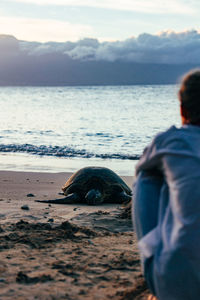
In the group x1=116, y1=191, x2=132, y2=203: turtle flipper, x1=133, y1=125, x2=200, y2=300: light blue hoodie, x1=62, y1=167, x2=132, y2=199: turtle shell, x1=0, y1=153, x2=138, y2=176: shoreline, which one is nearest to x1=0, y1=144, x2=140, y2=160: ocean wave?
x1=0, y1=153, x2=138, y2=176: shoreline

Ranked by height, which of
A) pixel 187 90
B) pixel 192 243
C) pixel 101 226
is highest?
pixel 187 90

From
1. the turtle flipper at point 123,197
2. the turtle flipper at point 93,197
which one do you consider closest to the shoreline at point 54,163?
the turtle flipper at point 123,197

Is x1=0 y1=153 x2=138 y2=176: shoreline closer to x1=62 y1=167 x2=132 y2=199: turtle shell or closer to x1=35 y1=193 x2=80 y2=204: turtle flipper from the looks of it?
x1=62 y1=167 x2=132 y2=199: turtle shell

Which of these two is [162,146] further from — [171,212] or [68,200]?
[68,200]

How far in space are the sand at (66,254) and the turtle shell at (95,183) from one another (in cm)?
→ 69

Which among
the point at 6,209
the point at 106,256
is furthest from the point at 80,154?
the point at 106,256

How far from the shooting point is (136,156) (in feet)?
43.6

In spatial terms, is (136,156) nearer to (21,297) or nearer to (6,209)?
(6,209)

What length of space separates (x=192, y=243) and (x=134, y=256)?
1.86 meters

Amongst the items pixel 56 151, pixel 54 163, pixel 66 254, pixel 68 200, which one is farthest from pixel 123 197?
pixel 56 151

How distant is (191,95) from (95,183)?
205 inches

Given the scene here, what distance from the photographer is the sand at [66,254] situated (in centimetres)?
302

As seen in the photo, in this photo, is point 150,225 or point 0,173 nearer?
point 150,225

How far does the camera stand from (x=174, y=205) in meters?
2.01
